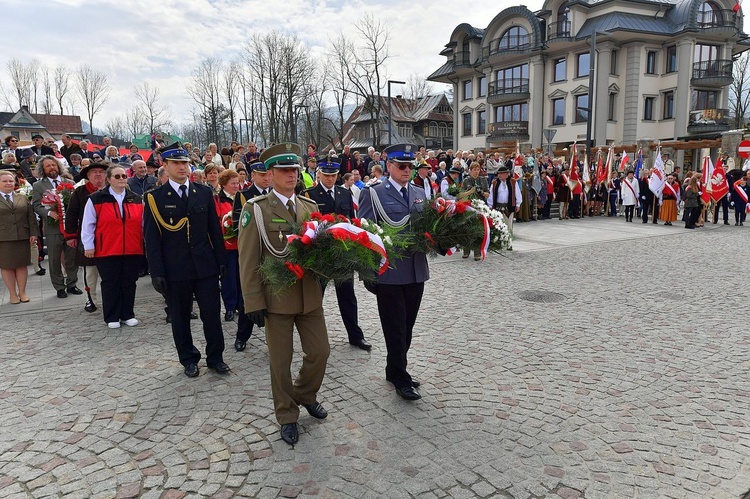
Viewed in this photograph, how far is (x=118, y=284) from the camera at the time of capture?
6.75m

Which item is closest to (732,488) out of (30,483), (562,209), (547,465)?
(547,465)

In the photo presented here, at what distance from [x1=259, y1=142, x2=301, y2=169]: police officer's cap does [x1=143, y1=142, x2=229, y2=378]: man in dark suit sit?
1.41 metres

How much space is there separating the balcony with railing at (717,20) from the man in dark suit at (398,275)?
4621 cm

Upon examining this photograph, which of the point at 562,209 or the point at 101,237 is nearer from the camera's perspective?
the point at 101,237

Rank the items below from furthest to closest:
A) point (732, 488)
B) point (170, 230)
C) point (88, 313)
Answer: point (88, 313)
point (170, 230)
point (732, 488)

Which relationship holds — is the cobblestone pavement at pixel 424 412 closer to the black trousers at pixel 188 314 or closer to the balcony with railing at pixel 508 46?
the black trousers at pixel 188 314

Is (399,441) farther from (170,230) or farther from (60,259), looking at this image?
(60,259)

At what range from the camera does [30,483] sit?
3.34 m

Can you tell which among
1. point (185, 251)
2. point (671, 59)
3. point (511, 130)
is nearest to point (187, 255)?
point (185, 251)

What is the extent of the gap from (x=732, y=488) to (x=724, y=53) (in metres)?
49.6

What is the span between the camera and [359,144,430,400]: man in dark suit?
4434 mm

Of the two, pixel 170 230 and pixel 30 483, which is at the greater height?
pixel 170 230

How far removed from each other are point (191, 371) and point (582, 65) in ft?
146

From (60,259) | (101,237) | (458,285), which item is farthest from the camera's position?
(458,285)
